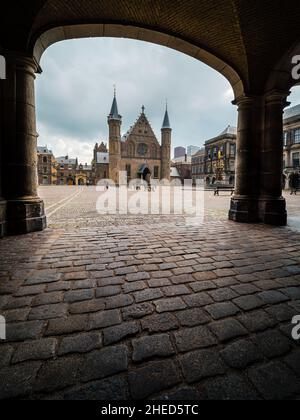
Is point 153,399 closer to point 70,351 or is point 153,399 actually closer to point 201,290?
point 70,351

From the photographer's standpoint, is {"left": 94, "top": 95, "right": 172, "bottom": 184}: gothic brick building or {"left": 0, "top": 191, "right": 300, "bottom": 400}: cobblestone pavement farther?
{"left": 94, "top": 95, "right": 172, "bottom": 184}: gothic brick building

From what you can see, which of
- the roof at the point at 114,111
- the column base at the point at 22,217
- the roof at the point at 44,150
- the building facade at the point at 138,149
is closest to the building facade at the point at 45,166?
the roof at the point at 44,150

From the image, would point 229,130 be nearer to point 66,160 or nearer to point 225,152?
point 225,152

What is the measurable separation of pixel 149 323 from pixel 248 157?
18.9 ft

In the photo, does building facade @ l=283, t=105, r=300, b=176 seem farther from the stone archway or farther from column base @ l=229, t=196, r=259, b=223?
column base @ l=229, t=196, r=259, b=223

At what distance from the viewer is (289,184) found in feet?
121

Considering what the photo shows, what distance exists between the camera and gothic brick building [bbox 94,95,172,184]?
44.4 metres

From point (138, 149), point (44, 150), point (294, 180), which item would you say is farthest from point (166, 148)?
point (44, 150)

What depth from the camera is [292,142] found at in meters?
37.1

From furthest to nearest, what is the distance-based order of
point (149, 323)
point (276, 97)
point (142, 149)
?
point (142, 149) < point (276, 97) < point (149, 323)

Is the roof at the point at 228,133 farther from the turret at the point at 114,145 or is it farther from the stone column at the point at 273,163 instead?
the stone column at the point at 273,163

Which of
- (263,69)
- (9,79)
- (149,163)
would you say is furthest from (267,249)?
(149,163)

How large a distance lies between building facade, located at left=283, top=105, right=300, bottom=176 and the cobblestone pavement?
4185 centimetres

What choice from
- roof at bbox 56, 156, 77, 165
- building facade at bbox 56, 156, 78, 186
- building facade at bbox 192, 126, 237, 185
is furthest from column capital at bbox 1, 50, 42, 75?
roof at bbox 56, 156, 77, 165
